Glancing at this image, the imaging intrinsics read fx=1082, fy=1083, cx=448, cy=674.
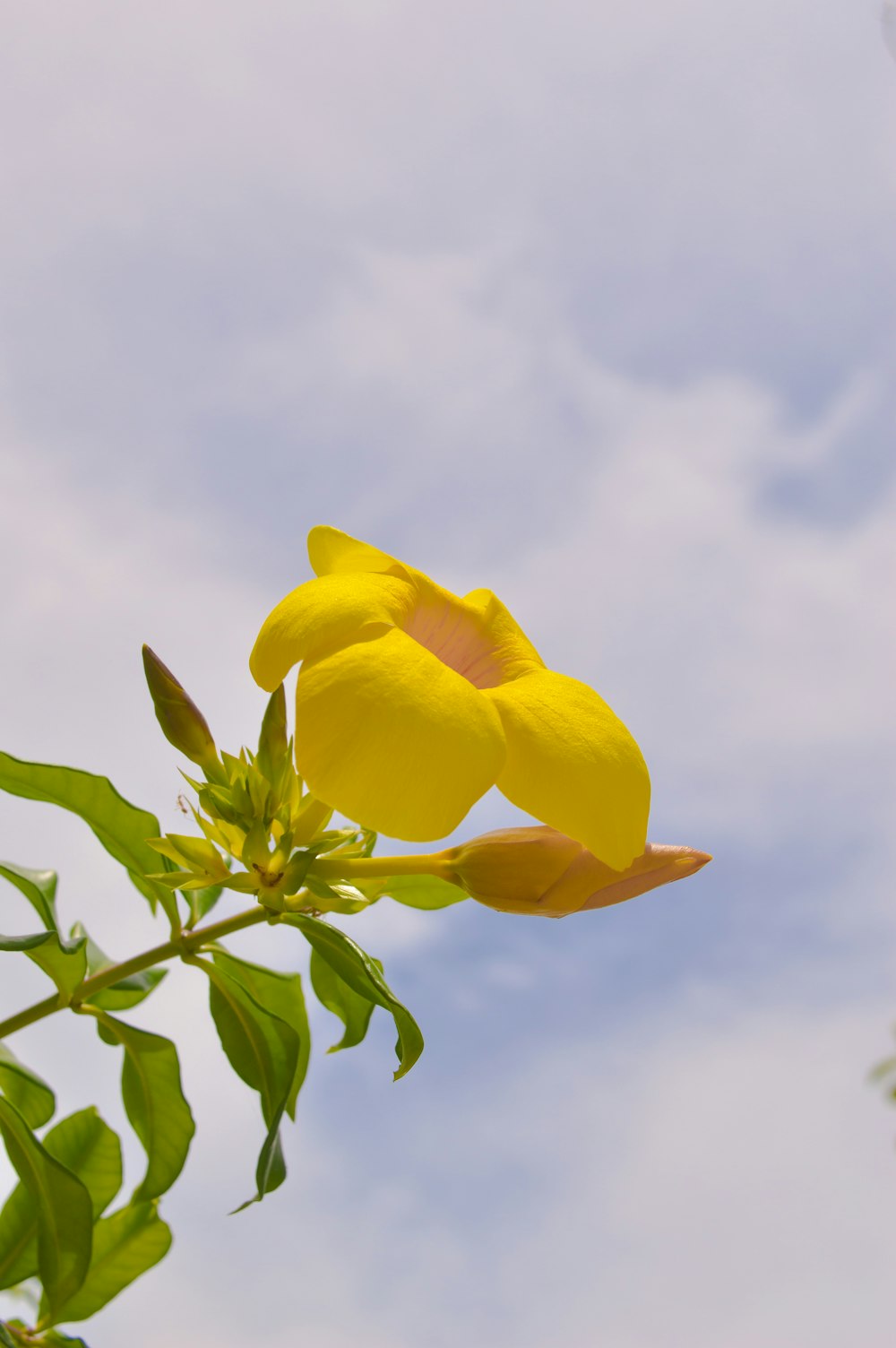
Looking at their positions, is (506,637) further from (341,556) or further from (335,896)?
(335,896)

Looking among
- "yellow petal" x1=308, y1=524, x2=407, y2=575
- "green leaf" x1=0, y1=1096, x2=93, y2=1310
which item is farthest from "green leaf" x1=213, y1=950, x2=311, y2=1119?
"yellow petal" x1=308, y1=524, x2=407, y2=575

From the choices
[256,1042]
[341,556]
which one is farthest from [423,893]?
[341,556]

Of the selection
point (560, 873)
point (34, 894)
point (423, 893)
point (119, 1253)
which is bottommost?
point (119, 1253)

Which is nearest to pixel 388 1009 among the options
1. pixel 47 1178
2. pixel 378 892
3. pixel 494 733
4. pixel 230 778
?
pixel 378 892

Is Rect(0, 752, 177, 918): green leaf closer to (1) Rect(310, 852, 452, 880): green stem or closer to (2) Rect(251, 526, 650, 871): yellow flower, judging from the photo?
(1) Rect(310, 852, 452, 880): green stem

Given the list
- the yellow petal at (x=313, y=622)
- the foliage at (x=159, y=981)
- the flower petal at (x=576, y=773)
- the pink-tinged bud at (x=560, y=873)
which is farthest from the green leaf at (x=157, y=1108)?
the flower petal at (x=576, y=773)

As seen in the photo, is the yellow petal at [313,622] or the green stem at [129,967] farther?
the green stem at [129,967]

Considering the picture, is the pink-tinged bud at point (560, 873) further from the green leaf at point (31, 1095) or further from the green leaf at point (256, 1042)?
the green leaf at point (31, 1095)

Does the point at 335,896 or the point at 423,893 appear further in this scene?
the point at 423,893
